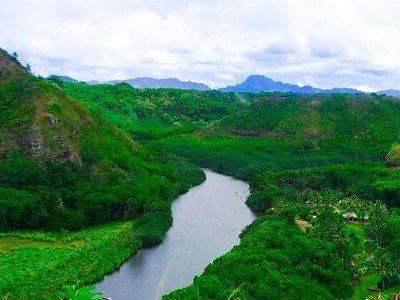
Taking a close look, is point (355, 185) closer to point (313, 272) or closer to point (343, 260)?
point (343, 260)

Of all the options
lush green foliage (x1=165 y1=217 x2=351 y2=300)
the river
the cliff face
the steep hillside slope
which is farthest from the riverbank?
the cliff face

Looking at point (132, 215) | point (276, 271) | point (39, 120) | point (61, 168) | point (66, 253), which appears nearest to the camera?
point (276, 271)

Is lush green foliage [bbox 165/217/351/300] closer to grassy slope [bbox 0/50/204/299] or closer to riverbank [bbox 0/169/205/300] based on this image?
riverbank [bbox 0/169/205/300]

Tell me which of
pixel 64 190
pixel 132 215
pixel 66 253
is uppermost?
pixel 64 190

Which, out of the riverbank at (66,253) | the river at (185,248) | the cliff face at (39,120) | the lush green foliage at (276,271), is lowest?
the river at (185,248)

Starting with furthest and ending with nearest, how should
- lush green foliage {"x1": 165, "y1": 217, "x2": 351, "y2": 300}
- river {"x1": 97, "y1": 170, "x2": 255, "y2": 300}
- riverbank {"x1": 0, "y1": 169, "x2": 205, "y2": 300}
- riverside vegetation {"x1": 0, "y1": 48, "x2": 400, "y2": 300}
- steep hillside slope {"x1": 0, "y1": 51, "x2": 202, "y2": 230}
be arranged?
steep hillside slope {"x1": 0, "y1": 51, "x2": 202, "y2": 230}
river {"x1": 97, "y1": 170, "x2": 255, "y2": 300}
riverbank {"x1": 0, "y1": 169, "x2": 205, "y2": 300}
riverside vegetation {"x1": 0, "y1": 48, "x2": 400, "y2": 300}
lush green foliage {"x1": 165, "y1": 217, "x2": 351, "y2": 300}

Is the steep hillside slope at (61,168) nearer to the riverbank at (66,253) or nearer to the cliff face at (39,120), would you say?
the cliff face at (39,120)

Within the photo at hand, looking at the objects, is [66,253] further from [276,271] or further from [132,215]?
[276,271]

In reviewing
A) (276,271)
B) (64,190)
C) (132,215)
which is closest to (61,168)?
(64,190)

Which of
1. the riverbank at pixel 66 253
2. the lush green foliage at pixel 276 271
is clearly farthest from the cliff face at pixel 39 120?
the lush green foliage at pixel 276 271
